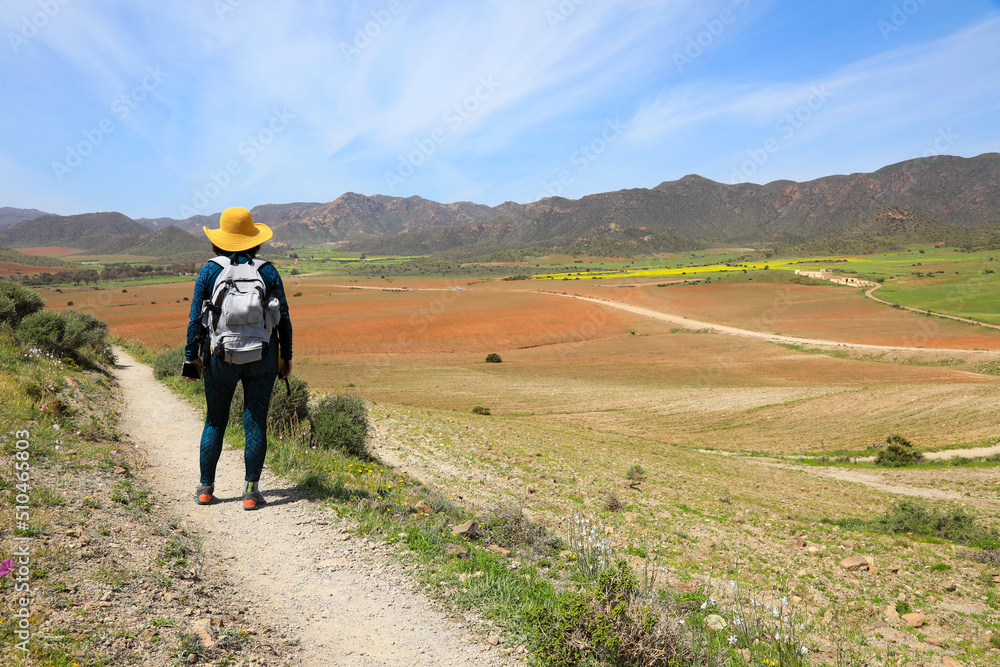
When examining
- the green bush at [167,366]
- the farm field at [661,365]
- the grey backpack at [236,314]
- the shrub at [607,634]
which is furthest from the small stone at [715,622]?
the green bush at [167,366]

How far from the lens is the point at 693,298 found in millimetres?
80375

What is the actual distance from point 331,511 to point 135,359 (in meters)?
20.2

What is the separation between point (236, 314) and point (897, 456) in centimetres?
2265

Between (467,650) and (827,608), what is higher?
(467,650)

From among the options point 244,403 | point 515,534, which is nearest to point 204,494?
point 244,403

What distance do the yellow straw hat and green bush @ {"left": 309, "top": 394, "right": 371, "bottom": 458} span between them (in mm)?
5193

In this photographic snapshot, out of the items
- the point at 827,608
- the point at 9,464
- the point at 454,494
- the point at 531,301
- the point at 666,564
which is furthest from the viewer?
the point at 531,301

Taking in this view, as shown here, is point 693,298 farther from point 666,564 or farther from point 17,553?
point 17,553

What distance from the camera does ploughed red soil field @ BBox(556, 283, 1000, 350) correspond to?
4625 cm

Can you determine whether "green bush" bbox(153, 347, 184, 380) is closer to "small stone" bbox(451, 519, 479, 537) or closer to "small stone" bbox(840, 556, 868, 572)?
"small stone" bbox(451, 519, 479, 537)

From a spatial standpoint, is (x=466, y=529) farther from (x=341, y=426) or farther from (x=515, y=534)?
(x=341, y=426)

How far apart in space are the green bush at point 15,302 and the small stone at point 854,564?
20778 mm

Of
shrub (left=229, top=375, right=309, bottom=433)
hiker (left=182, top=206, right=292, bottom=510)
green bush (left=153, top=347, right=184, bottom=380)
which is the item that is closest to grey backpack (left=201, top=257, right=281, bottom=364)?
hiker (left=182, top=206, right=292, bottom=510)

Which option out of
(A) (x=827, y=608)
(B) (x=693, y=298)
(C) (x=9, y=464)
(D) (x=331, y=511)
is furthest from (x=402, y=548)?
(B) (x=693, y=298)
